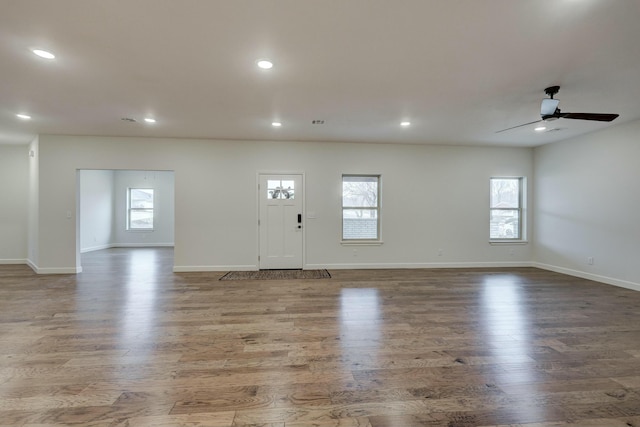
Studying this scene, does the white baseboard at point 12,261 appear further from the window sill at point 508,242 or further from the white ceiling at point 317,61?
the window sill at point 508,242

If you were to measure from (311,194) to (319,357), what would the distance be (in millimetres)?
4066

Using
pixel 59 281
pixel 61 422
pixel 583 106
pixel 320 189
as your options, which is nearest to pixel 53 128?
pixel 59 281

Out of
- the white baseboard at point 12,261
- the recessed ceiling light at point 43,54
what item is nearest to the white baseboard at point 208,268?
the white baseboard at point 12,261

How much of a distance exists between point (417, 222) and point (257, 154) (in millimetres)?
3723

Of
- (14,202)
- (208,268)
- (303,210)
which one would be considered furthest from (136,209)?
(303,210)

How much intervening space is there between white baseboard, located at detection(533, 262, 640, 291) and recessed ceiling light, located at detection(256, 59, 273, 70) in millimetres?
6390

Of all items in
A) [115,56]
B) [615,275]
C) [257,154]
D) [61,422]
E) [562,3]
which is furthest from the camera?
[257,154]

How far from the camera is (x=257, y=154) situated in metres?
6.08

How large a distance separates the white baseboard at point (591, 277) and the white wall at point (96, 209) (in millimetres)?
12114

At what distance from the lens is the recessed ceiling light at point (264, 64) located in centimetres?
285

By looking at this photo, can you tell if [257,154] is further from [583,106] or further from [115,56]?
[583,106]

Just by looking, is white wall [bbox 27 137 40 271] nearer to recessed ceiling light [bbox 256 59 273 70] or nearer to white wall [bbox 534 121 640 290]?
recessed ceiling light [bbox 256 59 273 70]

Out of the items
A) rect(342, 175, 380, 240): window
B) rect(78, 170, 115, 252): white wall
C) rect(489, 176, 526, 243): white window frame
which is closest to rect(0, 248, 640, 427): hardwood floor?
rect(342, 175, 380, 240): window

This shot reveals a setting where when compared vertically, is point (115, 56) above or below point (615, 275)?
above
